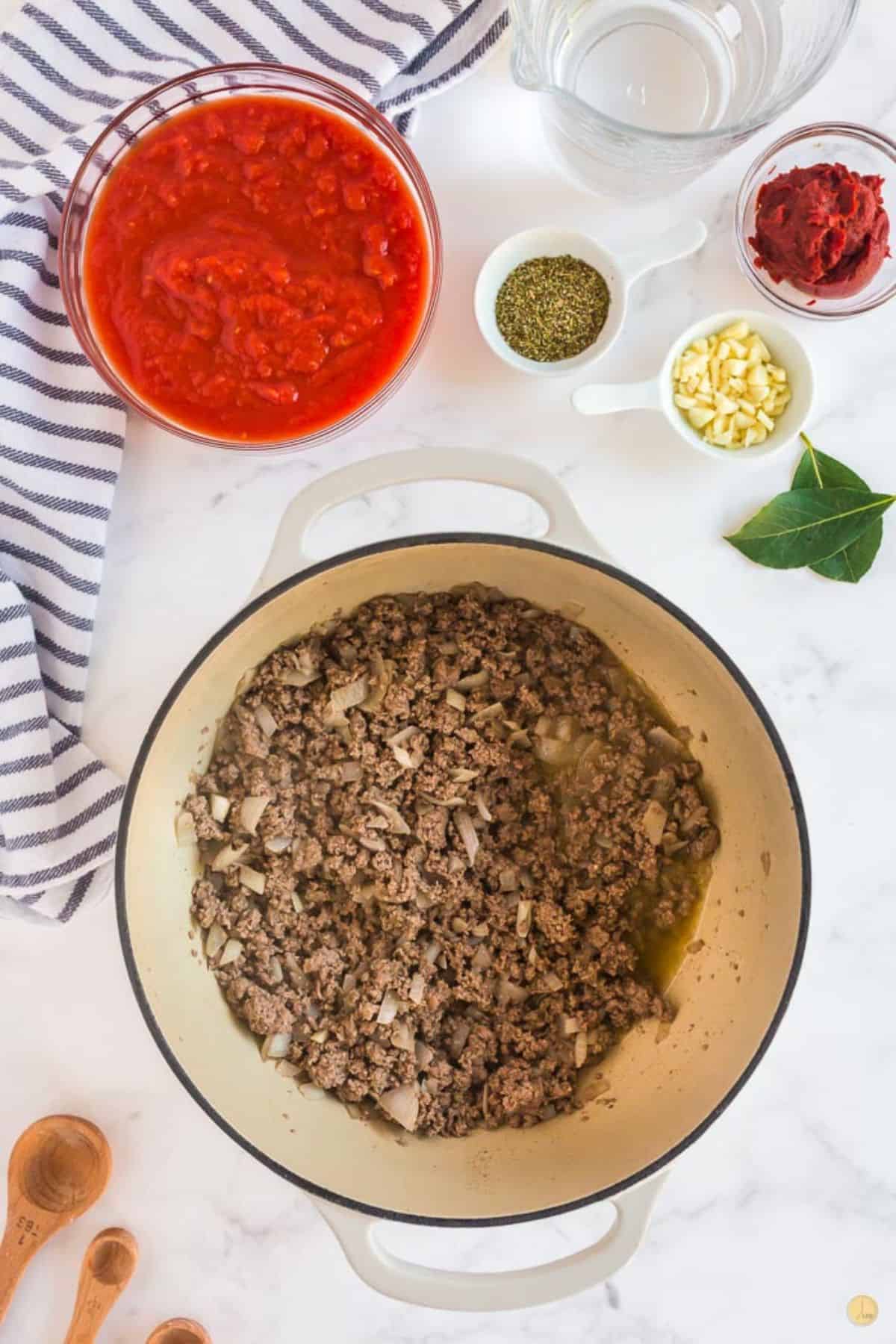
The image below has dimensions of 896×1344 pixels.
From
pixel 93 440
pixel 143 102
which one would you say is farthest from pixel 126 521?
pixel 143 102

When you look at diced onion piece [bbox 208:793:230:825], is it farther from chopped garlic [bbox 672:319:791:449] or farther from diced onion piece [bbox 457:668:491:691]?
chopped garlic [bbox 672:319:791:449]

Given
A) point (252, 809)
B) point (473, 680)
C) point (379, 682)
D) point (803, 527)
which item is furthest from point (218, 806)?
point (803, 527)

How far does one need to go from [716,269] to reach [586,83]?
0.34m

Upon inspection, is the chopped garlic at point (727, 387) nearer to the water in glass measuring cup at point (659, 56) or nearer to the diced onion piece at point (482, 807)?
the water in glass measuring cup at point (659, 56)

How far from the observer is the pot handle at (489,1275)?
1533 millimetres

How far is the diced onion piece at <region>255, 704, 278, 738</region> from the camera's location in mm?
1689

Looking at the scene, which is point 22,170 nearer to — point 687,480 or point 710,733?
point 687,480

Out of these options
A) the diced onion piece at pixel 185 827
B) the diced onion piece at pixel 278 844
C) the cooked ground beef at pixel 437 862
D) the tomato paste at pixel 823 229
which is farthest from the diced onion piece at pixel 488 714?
the tomato paste at pixel 823 229

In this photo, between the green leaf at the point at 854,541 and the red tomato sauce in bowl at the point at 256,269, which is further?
the green leaf at the point at 854,541

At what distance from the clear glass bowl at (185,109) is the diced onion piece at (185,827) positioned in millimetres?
539

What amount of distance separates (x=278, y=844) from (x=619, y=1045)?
593 millimetres

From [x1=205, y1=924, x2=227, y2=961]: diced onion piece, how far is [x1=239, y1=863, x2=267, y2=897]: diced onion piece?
0.07 meters

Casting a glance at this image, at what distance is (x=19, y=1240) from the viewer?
6.04 ft

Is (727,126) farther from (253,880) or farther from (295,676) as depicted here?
(253,880)
